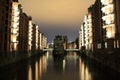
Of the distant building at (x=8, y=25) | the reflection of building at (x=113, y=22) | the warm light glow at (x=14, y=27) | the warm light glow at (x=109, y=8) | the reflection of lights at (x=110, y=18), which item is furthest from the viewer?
the warm light glow at (x=14, y=27)

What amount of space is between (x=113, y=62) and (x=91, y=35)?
79.3 m

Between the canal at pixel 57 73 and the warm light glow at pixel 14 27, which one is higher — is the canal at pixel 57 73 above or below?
below

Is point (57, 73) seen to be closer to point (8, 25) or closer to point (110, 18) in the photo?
point (110, 18)

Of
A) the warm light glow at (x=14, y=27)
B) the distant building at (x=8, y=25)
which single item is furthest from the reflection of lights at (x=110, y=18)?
the warm light glow at (x=14, y=27)

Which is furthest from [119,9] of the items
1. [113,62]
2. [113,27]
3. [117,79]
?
[117,79]

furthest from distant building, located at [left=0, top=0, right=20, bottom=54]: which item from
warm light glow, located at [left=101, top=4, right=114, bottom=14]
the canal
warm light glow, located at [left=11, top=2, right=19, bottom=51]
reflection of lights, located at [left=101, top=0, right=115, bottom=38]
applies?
warm light glow, located at [left=101, top=4, right=114, bottom=14]

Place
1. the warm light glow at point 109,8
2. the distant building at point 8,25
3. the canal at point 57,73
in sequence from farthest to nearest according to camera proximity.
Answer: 1. the distant building at point 8,25
2. the warm light glow at point 109,8
3. the canal at point 57,73

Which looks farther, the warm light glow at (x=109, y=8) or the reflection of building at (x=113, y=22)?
the warm light glow at (x=109, y=8)

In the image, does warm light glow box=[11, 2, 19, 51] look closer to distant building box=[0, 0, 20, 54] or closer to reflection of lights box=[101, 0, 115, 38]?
distant building box=[0, 0, 20, 54]

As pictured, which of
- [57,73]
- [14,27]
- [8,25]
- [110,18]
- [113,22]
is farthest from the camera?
[14,27]

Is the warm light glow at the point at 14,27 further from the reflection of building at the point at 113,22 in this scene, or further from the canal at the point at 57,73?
the reflection of building at the point at 113,22

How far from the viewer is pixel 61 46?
129 m

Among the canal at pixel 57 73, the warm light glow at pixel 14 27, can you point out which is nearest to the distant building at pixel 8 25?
the warm light glow at pixel 14 27

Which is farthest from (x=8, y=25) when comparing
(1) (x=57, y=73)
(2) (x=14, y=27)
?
(1) (x=57, y=73)
